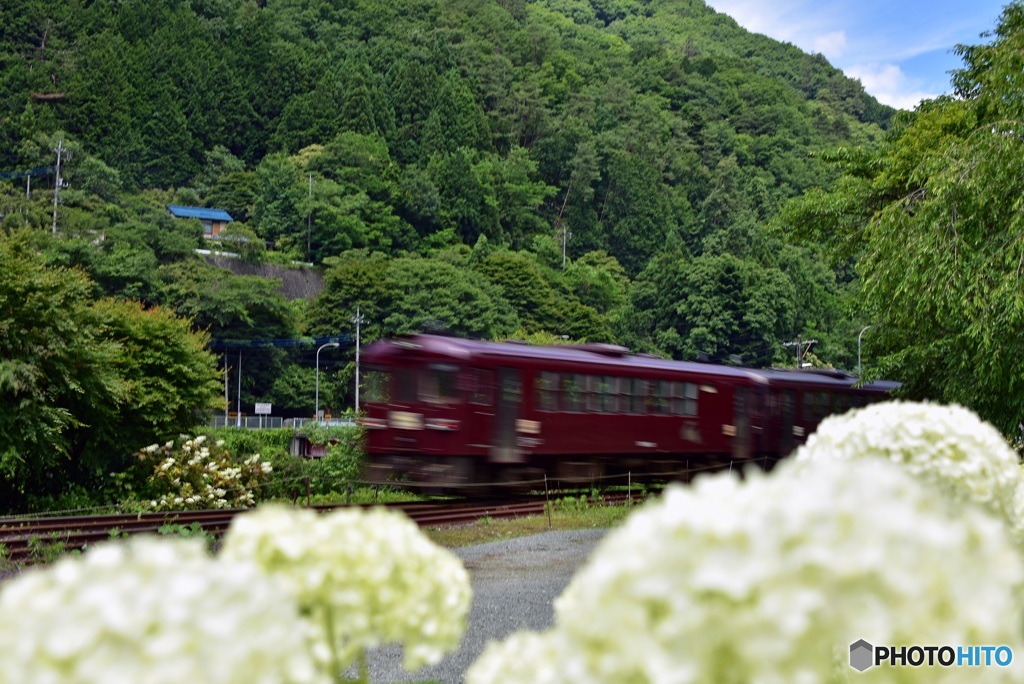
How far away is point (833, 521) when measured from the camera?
1.29 meters

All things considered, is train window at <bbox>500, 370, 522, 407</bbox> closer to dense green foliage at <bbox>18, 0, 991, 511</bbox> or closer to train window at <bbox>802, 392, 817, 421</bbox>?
dense green foliage at <bbox>18, 0, 991, 511</bbox>

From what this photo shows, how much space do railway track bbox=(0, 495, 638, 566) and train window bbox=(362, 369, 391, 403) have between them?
Answer: 227 centimetres

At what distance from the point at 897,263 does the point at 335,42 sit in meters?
124

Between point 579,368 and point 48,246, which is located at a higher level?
point 48,246

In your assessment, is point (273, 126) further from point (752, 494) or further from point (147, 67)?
point (752, 494)

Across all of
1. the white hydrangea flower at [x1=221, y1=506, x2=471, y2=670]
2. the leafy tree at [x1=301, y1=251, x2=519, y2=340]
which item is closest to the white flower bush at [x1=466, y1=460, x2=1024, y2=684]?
the white hydrangea flower at [x1=221, y1=506, x2=471, y2=670]

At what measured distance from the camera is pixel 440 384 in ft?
55.3

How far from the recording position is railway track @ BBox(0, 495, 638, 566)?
11836 millimetres

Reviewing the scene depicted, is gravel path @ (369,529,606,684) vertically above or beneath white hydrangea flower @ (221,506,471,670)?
beneath

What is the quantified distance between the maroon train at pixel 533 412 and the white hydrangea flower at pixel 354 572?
14.5 metres

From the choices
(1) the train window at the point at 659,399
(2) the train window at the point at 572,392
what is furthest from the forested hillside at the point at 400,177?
(2) the train window at the point at 572,392

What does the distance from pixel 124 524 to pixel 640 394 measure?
8.88m

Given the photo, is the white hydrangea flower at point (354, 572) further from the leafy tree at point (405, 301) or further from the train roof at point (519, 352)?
the leafy tree at point (405, 301)

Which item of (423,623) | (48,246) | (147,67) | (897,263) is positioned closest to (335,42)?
(147,67)
